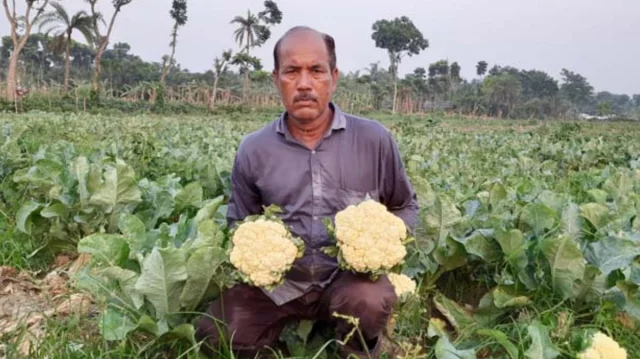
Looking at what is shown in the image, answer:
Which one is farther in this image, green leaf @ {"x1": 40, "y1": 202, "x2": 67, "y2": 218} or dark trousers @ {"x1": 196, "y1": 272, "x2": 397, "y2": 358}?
green leaf @ {"x1": 40, "y1": 202, "x2": 67, "y2": 218}

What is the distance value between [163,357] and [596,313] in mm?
1663

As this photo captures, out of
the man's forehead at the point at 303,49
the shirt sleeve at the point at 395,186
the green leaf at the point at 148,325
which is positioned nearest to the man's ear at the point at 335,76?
the man's forehead at the point at 303,49

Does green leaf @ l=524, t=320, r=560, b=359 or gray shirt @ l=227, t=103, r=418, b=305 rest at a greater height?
gray shirt @ l=227, t=103, r=418, b=305

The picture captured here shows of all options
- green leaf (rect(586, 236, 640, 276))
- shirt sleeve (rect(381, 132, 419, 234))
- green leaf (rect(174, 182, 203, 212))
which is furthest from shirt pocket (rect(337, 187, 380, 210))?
green leaf (rect(174, 182, 203, 212))

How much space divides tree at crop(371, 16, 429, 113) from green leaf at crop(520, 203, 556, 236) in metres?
58.7

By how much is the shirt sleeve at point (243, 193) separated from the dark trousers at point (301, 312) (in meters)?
0.35

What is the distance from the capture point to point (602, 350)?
1786 mm

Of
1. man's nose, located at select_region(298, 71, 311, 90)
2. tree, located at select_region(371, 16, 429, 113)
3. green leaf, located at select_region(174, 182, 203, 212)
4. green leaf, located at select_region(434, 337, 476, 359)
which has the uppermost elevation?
tree, located at select_region(371, 16, 429, 113)

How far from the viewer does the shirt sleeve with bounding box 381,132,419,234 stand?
2197 mm

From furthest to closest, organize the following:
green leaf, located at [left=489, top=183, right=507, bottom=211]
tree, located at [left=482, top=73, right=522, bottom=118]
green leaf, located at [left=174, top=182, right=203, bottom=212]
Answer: tree, located at [left=482, top=73, right=522, bottom=118], green leaf, located at [left=174, top=182, right=203, bottom=212], green leaf, located at [left=489, top=183, right=507, bottom=211]

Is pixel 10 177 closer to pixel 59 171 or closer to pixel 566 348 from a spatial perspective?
pixel 59 171

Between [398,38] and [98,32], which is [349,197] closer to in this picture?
[98,32]

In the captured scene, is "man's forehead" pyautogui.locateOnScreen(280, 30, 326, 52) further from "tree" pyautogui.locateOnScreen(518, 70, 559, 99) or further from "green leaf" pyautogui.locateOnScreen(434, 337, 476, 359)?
"tree" pyautogui.locateOnScreen(518, 70, 559, 99)

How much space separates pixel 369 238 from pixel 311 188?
0.43 metres
